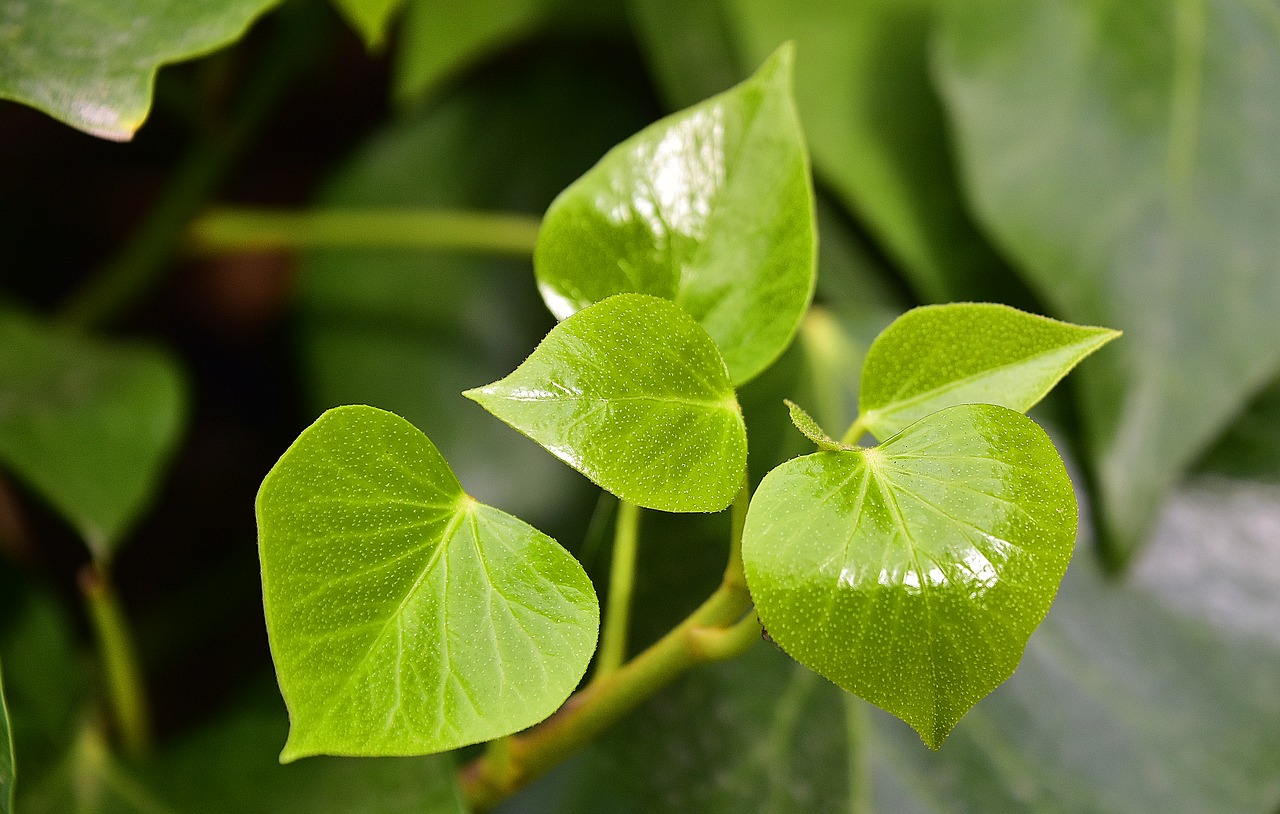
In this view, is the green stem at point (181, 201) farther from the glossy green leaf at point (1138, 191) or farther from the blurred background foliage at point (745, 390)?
the glossy green leaf at point (1138, 191)

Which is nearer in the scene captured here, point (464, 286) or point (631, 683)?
point (631, 683)

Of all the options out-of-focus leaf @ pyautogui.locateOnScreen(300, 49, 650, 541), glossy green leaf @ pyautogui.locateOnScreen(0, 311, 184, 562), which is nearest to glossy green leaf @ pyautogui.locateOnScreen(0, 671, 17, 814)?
glossy green leaf @ pyautogui.locateOnScreen(0, 311, 184, 562)

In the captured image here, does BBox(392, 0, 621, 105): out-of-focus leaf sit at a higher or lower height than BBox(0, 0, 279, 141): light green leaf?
lower

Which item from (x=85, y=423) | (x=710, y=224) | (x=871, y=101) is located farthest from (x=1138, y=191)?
(x=85, y=423)

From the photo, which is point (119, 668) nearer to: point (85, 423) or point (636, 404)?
point (85, 423)

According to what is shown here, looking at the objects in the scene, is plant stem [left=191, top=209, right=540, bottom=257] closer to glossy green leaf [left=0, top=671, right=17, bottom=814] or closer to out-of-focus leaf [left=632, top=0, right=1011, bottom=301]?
out-of-focus leaf [left=632, top=0, right=1011, bottom=301]

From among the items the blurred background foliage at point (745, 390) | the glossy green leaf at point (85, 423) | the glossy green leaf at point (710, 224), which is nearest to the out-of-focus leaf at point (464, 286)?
the blurred background foliage at point (745, 390)
